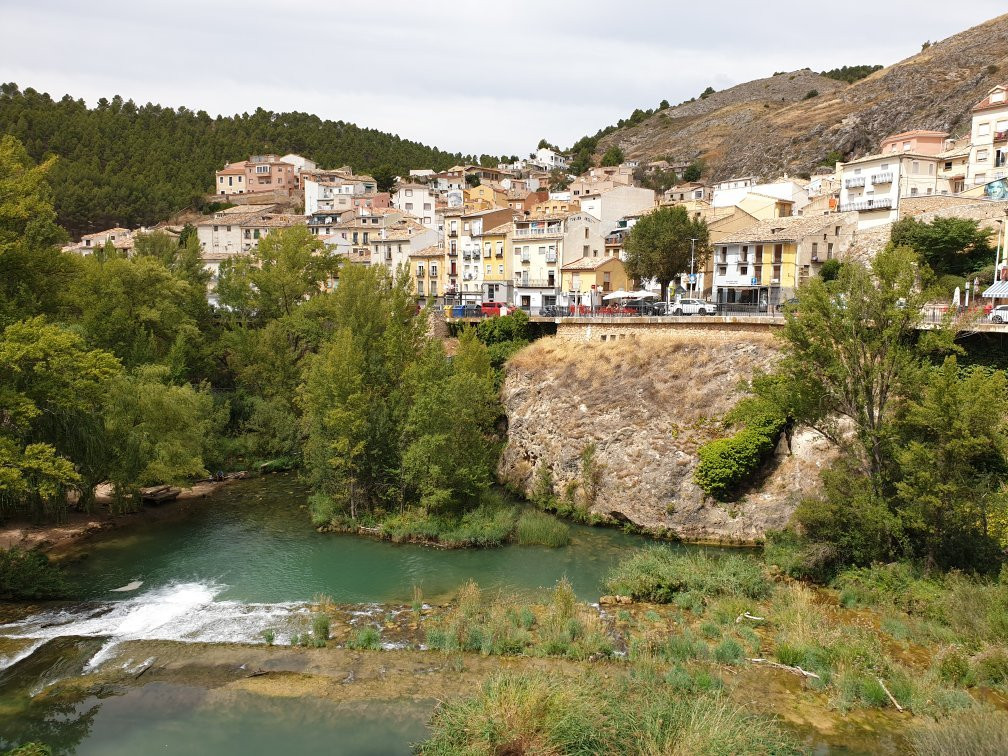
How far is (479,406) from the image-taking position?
3048cm

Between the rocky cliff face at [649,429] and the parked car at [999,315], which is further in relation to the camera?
the rocky cliff face at [649,429]

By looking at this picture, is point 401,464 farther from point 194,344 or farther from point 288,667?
point 194,344

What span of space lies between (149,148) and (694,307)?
110 m

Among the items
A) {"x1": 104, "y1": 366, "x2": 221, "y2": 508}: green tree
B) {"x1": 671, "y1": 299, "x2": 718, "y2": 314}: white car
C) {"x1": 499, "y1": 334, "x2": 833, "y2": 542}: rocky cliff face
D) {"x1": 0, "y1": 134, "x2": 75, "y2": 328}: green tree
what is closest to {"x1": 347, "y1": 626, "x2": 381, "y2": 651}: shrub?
{"x1": 499, "y1": 334, "x2": 833, "y2": 542}: rocky cliff face

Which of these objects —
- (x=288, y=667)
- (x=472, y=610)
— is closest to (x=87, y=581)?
(x=288, y=667)

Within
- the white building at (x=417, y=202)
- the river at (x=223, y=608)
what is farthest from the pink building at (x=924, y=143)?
the river at (x=223, y=608)

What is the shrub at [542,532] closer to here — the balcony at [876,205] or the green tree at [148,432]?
the green tree at [148,432]

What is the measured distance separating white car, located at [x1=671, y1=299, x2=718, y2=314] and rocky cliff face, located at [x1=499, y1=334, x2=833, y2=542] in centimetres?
318

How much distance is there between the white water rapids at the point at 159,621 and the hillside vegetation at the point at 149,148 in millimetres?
66827

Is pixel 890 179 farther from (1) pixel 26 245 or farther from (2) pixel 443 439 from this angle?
(1) pixel 26 245

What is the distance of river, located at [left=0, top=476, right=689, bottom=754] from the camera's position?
15.0 meters

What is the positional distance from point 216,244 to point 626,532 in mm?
74364

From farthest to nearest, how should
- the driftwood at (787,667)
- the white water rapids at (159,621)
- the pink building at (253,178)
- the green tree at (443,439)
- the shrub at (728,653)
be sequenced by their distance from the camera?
the pink building at (253,178), the green tree at (443,439), the white water rapids at (159,621), the shrub at (728,653), the driftwood at (787,667)

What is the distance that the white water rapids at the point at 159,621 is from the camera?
1909 cm
